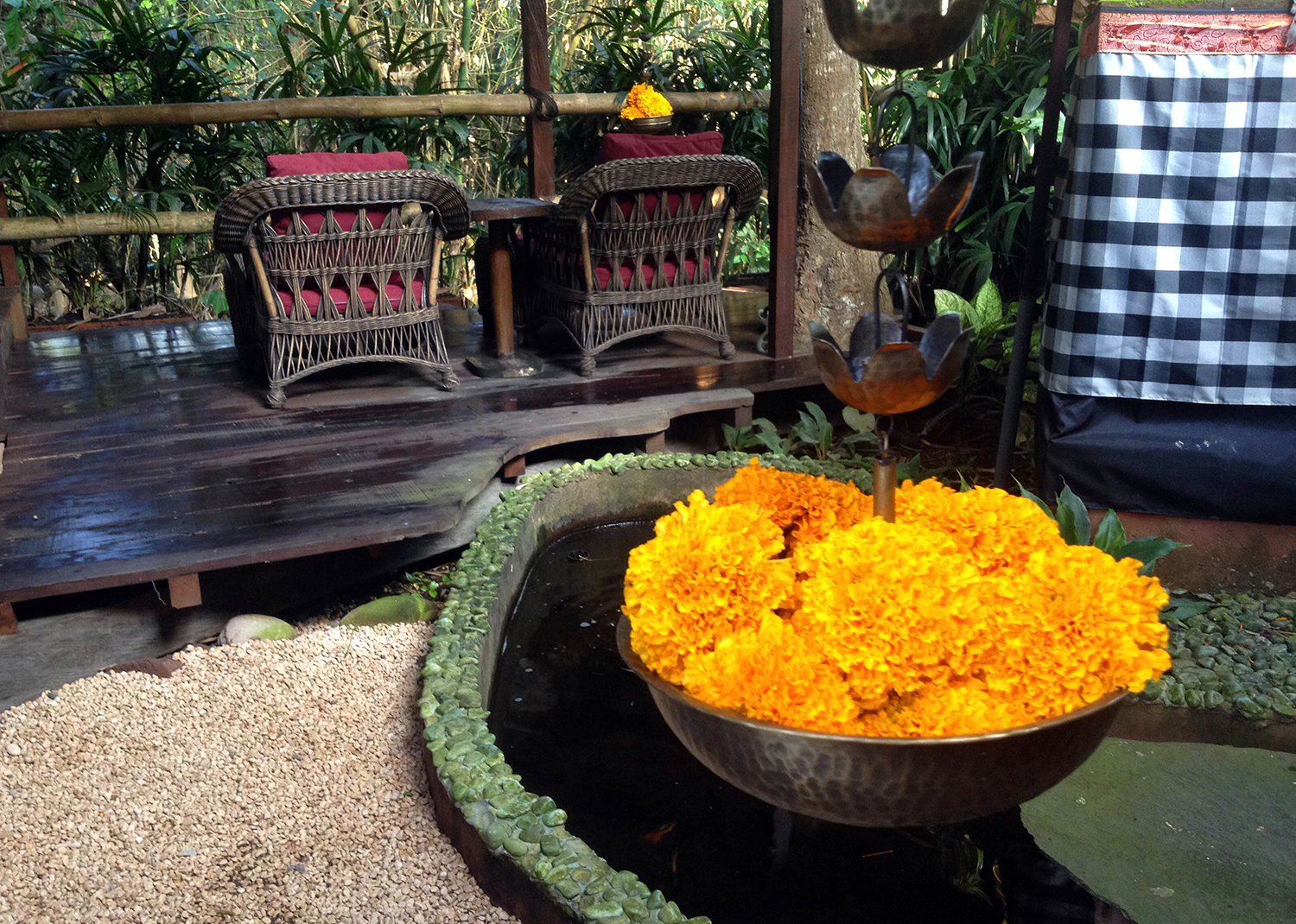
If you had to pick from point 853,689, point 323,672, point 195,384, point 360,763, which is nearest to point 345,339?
point 195,384

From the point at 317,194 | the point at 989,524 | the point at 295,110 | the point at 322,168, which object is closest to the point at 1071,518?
the point at 989,524

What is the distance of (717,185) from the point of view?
4.15m

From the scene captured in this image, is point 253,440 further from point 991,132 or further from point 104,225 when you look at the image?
point 991,132

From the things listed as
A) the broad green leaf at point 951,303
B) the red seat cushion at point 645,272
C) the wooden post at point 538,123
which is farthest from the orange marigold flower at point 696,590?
the wooden post at point 538,123

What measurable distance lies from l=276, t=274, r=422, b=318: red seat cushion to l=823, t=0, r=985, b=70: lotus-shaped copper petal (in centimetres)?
287

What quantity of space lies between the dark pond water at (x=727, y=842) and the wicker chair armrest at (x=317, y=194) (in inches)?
76.5

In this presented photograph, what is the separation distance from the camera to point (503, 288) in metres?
4.40

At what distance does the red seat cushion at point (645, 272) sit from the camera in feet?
13.6

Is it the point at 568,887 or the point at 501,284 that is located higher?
the point at 501,284

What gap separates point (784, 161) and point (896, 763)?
3117 millimetres

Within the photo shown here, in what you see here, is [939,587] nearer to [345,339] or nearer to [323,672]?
[323,672]

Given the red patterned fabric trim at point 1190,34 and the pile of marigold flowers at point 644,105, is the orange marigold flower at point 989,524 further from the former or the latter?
the pile of marigold flowers at point 644,105

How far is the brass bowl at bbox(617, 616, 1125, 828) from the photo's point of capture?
50.6 inches

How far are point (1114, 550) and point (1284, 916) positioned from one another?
2.54 ft
